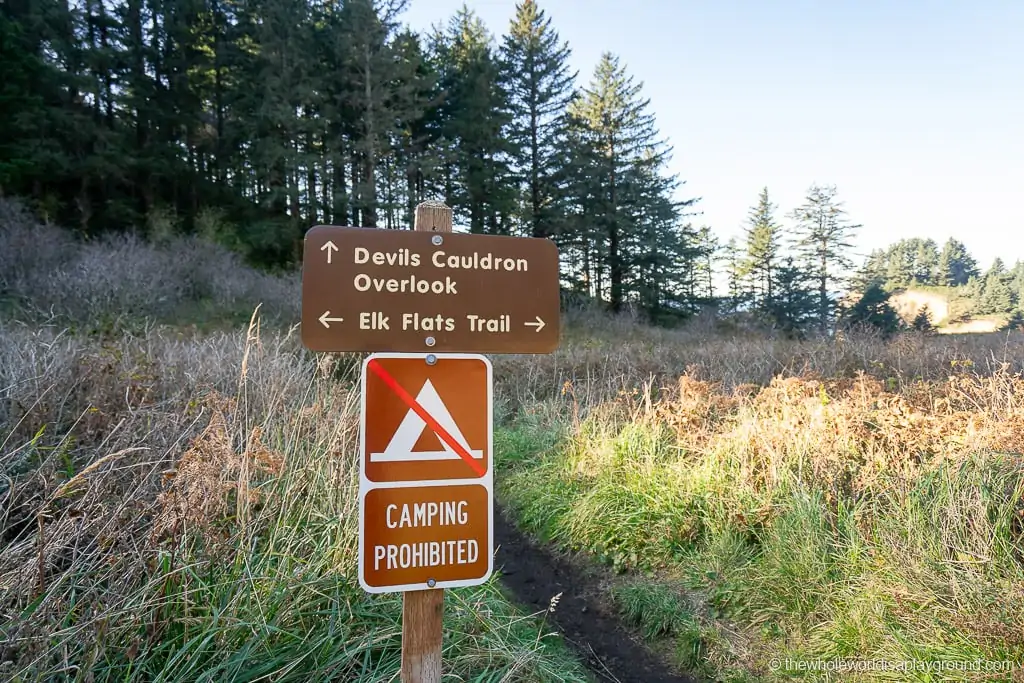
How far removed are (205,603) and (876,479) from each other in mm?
4015

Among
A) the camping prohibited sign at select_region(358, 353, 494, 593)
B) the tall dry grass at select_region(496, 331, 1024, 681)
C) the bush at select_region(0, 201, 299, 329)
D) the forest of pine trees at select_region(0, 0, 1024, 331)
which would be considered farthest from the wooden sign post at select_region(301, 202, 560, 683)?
the forest of pine trees at select_region(0, 0, 1024, 331)

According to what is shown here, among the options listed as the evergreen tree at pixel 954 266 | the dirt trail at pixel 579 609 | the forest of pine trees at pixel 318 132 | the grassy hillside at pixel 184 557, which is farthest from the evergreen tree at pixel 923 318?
the grassy hillside at pixel 184 557

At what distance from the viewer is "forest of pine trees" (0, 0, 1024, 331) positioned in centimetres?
2067

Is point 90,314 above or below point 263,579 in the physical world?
above

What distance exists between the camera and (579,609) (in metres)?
4.24

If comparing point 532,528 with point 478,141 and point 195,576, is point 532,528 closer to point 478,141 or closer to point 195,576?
point 195,576

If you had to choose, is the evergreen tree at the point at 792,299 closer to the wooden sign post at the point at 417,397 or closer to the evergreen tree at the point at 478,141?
the evergreen tree at the point at 478,141

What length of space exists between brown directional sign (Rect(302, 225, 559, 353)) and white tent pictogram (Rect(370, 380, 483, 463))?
0.48ft

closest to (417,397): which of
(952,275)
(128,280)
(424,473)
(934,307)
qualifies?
(424,473)

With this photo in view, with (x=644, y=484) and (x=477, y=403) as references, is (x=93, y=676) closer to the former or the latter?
(x=477, y=403)

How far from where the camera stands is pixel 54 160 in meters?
19.2

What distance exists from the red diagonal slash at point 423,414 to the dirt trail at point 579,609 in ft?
8.46

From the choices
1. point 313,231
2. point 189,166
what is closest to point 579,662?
point 313,231

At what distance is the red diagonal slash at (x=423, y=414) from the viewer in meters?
1.58
